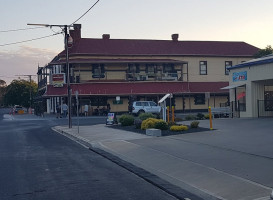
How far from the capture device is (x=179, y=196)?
29.3ft

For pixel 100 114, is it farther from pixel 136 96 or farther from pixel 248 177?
pixel 248 177

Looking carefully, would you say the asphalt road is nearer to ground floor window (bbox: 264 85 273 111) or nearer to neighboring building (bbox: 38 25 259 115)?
ground floor window (bbox: 264 85 273 111)

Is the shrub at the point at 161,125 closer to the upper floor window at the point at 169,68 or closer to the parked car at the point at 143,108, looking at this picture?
the parked car at the point at 143,108

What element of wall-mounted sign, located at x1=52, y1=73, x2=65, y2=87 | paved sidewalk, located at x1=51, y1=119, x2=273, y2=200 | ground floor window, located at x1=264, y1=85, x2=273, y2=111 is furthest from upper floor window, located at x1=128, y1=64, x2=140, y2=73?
paved sidewalk, located at x1=51, y1=119, x2=273, y2=200

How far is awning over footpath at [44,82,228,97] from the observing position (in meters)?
49.1

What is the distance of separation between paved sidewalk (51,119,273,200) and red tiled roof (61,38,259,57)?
3386 centimetres

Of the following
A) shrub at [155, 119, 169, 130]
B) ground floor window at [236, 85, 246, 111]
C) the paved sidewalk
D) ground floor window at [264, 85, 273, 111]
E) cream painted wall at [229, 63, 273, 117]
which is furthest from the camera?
ground floor window at [236, 85, 246, 111]

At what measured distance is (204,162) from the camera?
42.0ft

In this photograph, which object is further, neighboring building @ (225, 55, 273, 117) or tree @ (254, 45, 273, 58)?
tree @ (254, 45, 273, 58)

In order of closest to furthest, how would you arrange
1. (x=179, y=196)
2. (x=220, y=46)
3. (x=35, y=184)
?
(x=179, y=196) → (x=35, y=184) → (x=220, y=46)

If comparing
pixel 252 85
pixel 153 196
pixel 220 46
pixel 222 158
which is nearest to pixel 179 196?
pixel 153 196

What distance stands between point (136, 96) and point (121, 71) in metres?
3.71

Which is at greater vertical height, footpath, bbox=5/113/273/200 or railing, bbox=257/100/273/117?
railing, bbox=257/100/273/117

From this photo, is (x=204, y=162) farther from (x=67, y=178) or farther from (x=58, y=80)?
(x=58, y=80)
